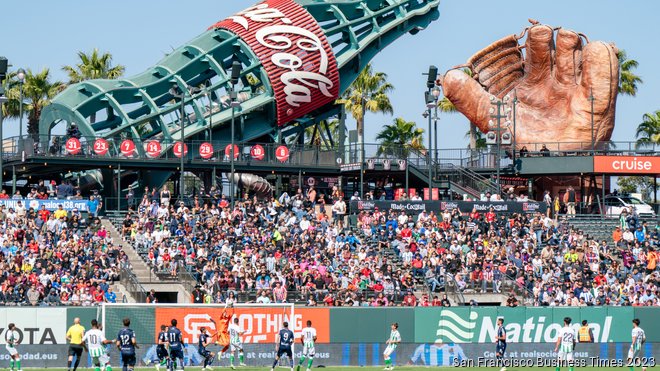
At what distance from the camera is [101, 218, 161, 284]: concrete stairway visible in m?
45.0

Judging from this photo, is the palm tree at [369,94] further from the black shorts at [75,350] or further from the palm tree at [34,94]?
the black shorts at [75,350]

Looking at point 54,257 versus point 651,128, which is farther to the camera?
point 651,128

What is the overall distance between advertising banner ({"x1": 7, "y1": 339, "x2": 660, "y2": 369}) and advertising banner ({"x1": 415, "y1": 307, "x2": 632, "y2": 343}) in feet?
2.97

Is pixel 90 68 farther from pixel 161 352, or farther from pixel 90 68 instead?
pixel 161 352

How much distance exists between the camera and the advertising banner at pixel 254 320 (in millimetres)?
38781

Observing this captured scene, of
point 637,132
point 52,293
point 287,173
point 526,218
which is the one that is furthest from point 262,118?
point 637,132

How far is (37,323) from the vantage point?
3769 cm

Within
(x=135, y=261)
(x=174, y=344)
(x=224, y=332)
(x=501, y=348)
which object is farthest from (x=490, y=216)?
(x=174, y=344)

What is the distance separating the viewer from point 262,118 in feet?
208

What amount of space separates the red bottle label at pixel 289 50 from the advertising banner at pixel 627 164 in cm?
1360

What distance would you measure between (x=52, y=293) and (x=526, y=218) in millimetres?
21884

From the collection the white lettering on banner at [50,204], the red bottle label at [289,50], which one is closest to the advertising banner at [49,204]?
the white lettering on banner at [50,204]

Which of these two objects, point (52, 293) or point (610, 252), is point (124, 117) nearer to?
point (52, 293)

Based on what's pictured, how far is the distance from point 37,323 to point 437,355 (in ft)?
39.2
